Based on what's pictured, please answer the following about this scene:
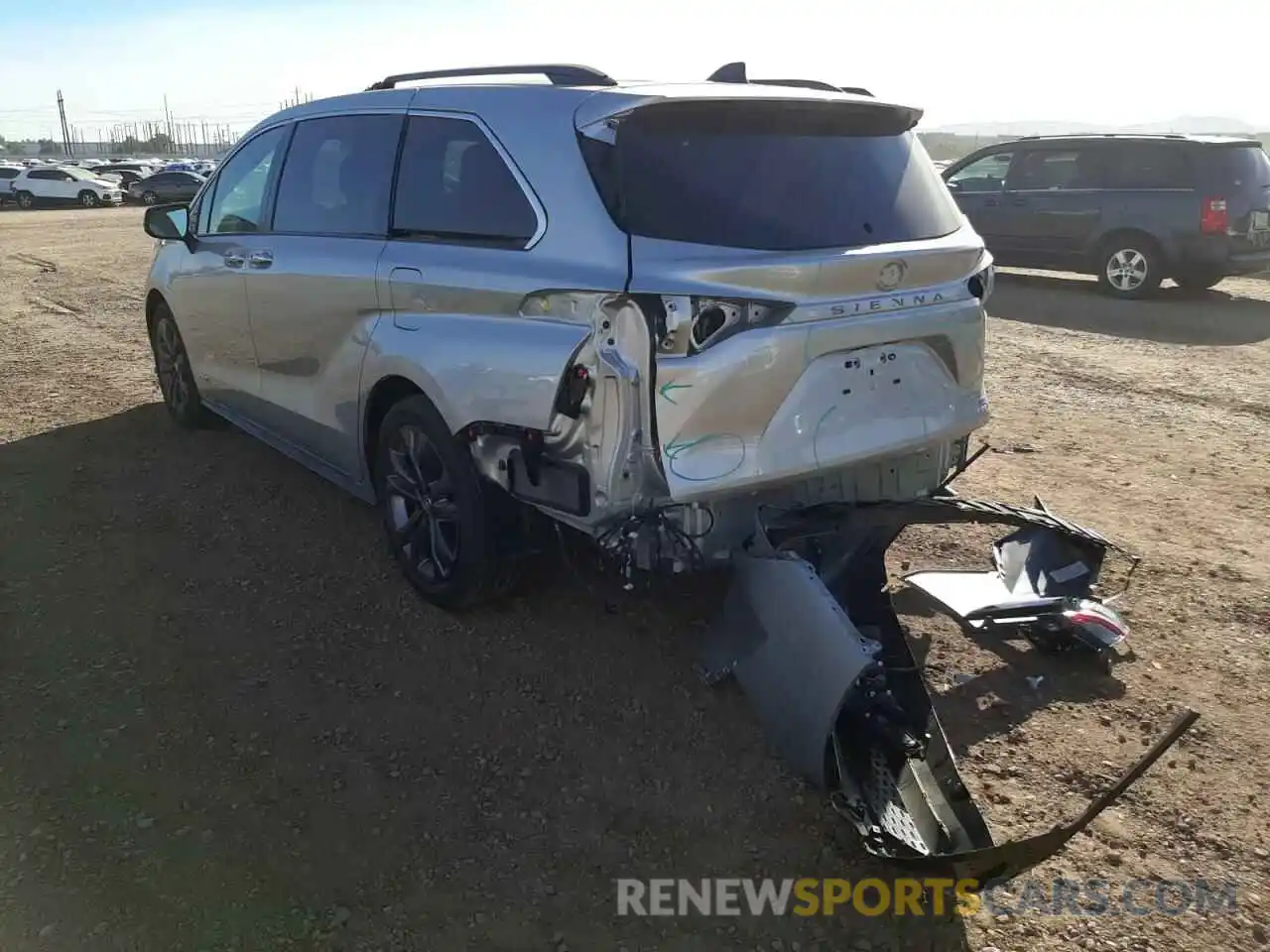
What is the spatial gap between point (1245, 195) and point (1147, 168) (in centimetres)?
108

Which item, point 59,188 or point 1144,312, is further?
point 59,188

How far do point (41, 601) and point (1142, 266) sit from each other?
11396 millimetres

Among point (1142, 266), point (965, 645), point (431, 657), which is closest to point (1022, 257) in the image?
point (1142, 266)

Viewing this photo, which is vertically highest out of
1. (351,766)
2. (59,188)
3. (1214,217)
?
(59,188)

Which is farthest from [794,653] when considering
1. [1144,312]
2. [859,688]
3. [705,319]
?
[1144,312]

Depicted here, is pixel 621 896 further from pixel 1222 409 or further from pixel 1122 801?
pixel 1222 409

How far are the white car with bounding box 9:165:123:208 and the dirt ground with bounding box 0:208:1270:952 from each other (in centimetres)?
3451

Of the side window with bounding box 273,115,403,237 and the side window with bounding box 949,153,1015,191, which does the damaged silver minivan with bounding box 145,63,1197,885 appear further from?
the side window with bounding box 949,153,1015,191

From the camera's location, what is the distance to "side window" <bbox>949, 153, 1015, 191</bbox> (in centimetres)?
1299

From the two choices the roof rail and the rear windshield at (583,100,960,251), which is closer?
the rear windshield at (583,100,960,251)

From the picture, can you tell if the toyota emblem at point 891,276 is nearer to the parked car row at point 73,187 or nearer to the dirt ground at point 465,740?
the dirt ground at point 465,740

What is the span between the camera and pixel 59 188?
34.7 meters

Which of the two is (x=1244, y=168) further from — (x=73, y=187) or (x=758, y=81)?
(x=73, y=187)

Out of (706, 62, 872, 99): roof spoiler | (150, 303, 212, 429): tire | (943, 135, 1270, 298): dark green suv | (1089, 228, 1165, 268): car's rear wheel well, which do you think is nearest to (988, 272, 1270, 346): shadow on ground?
(943, 135, 1270, 298): dark green suv
